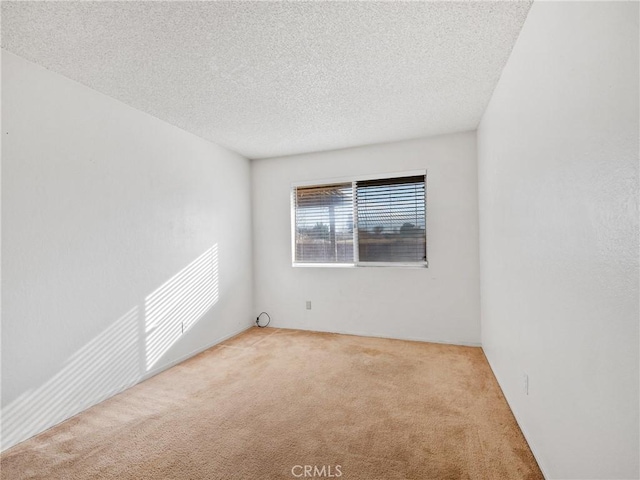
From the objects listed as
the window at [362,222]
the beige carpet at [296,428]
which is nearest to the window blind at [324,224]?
the window at [362,222]

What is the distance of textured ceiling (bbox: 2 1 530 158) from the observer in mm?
1656

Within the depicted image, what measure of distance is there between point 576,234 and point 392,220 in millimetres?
2707

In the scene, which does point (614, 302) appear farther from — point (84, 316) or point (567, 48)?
point (84, 316)

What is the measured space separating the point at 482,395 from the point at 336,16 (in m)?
2.86

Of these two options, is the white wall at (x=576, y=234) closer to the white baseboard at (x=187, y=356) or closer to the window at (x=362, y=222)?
the window at (x=362, y=222)

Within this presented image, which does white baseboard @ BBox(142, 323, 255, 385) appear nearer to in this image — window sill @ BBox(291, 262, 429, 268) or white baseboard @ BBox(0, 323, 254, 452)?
white baseboard @ BBox(0, 323, 254, 452)

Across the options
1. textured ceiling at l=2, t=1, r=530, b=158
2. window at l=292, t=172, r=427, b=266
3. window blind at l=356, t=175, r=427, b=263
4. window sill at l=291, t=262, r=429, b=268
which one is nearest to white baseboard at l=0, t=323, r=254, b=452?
window sill at l=291, t=262, r=429, b=268

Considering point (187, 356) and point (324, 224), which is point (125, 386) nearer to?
point (187, 356)

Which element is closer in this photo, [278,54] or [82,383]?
[278,54]

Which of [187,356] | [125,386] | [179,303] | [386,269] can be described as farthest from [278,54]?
[187,356]

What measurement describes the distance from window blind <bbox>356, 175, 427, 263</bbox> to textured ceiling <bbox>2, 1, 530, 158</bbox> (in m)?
0.96

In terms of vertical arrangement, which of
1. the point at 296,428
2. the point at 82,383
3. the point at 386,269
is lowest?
the point at 296,428

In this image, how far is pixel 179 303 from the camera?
10.7 feet

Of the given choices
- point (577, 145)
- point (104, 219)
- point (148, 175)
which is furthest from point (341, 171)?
point (577, 145)
